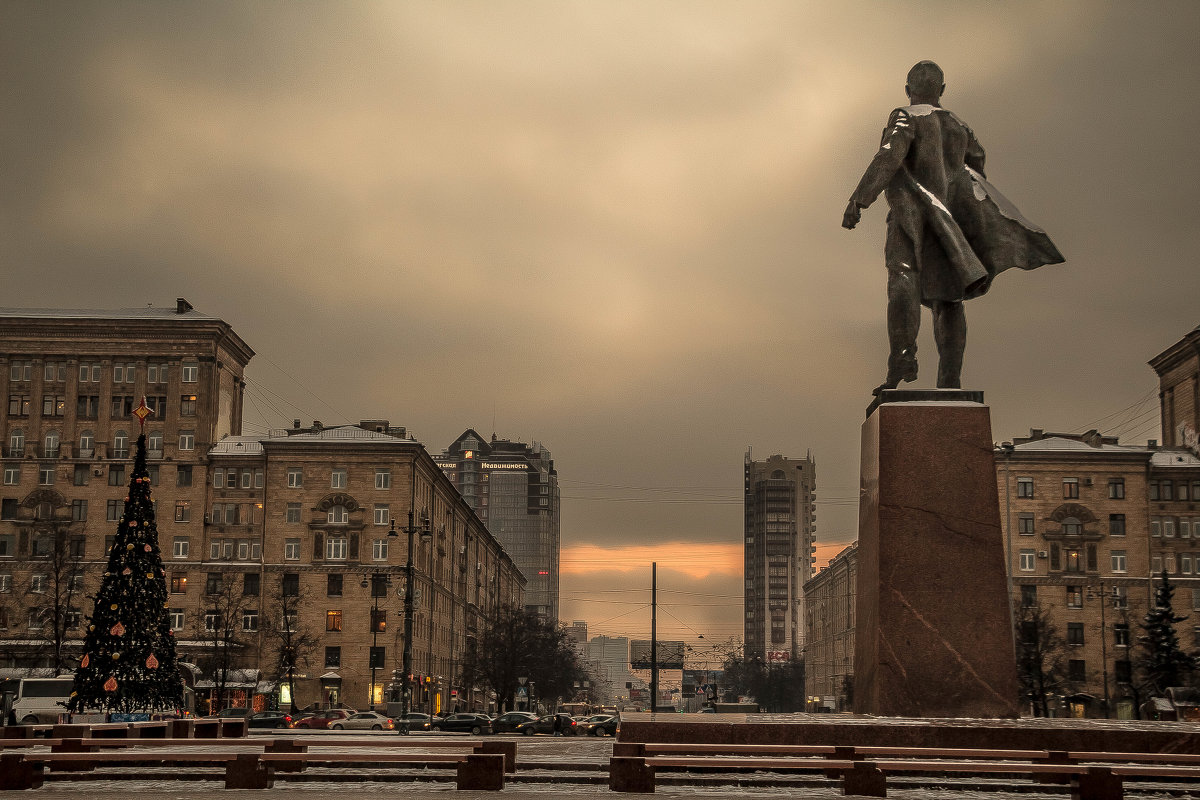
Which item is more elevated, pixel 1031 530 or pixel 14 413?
pixel 14 413

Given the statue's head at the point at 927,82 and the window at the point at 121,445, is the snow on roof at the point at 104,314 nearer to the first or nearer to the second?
the window at the point at 121,445

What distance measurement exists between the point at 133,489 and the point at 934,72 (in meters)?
29.6

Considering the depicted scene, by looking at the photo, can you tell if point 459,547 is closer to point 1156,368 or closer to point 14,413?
point 14,413

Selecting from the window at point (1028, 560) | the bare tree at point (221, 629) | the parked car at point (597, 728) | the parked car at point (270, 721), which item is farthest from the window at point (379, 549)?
the window at point (1028, 560)

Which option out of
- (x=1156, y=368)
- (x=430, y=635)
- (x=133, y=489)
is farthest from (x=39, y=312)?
(x=1156, y=368)

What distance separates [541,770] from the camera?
1664cm

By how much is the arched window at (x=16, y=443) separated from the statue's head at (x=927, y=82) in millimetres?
84519

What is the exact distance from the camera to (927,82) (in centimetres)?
1741

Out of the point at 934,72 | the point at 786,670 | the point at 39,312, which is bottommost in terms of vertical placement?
the point at 786,670

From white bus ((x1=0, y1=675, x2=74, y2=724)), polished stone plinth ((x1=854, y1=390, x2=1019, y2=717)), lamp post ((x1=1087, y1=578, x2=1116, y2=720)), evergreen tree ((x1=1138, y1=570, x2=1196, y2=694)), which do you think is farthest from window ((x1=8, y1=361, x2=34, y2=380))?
polished stone plinth ((x1=854, y1=390, x2=1019, y2=717))

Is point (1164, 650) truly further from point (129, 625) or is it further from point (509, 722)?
point (129, 625)

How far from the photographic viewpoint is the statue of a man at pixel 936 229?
16.9 m

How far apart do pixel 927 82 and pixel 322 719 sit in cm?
Answer: 4679

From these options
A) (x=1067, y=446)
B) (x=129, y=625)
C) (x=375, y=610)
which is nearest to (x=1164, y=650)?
(x=1067, y=446)
